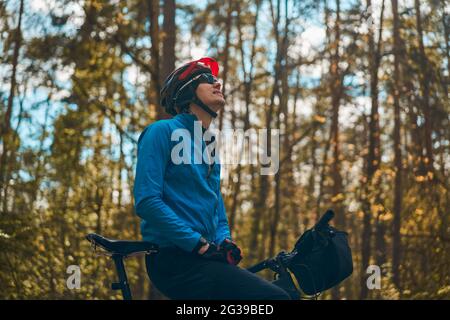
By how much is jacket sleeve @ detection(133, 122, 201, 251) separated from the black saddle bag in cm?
57

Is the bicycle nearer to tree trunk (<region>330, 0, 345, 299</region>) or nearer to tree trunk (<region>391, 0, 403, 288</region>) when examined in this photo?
tree trunk (<region>391, 0, 403, 288</region>)

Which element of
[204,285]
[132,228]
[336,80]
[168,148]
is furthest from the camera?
[336,80]

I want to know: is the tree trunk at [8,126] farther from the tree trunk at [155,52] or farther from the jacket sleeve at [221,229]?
the jacket sleeve at [221,229]

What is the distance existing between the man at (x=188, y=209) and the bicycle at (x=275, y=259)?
15cm

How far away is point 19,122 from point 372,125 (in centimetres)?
684

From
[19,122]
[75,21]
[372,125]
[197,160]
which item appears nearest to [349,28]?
[372,125]

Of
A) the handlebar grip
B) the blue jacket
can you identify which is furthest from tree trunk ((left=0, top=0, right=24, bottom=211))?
the handlebar grip

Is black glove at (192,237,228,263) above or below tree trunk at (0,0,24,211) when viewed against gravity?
below

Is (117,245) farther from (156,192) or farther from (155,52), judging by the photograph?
(155,52)

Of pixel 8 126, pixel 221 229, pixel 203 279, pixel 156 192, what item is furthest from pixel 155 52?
pixel 203 279

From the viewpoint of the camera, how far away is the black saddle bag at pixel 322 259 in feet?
11.3

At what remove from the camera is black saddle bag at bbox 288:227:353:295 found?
3.44m
